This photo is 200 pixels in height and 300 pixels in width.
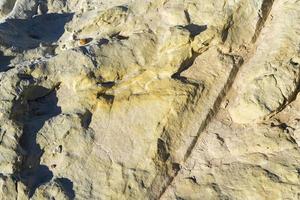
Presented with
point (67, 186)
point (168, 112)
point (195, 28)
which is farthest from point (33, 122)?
point (195, 28)

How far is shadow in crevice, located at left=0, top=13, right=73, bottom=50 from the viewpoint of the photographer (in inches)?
773

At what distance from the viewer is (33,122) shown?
599 inches

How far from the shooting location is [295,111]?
45.3ft

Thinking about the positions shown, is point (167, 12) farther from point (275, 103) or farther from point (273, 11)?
point (275, 103)

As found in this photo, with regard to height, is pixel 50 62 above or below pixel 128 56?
below

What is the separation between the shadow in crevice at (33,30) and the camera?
19625 mm

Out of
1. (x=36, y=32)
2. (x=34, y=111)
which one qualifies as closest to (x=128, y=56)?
(x=34, y=111)

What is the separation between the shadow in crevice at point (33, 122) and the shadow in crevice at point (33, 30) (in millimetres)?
3993

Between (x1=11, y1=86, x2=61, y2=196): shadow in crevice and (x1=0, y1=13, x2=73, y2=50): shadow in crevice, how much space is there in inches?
157

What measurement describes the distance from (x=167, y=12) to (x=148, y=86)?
361cm

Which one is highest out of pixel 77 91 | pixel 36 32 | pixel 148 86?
pixel 148 86

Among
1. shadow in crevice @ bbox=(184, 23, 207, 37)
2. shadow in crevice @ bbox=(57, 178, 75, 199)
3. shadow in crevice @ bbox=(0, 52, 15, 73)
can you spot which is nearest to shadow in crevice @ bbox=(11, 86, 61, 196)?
shadow in crevice @ bbox=(57, 178, 75, 199)

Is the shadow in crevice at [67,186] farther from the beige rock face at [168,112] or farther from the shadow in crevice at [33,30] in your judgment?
the shadow in crevice at [33,30]

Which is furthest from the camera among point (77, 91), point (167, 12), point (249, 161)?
point (167, 12)
